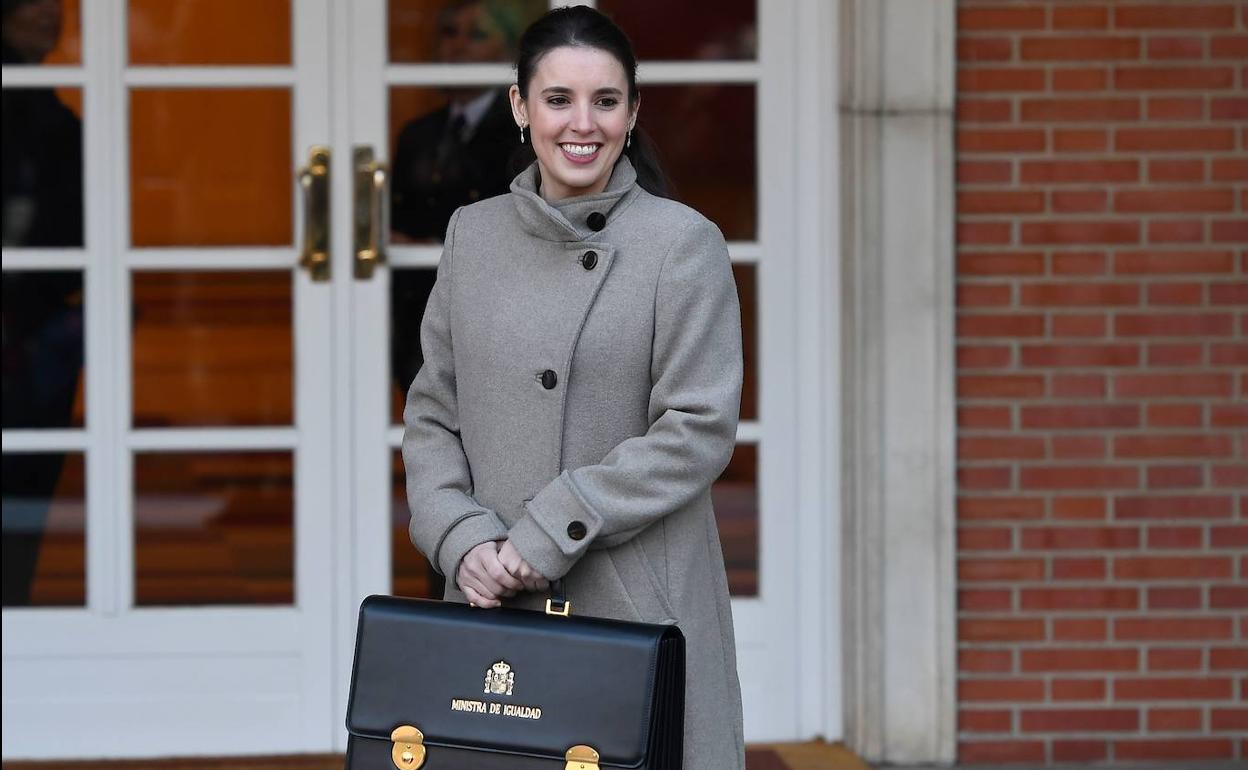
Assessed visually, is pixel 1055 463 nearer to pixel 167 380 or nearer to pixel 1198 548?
pixel 1198 548

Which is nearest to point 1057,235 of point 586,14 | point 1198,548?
point 1198,548

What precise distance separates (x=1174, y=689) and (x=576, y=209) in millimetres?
2581

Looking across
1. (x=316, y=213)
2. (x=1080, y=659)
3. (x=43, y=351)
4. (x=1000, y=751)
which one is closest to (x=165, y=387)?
(x=43, y=351)

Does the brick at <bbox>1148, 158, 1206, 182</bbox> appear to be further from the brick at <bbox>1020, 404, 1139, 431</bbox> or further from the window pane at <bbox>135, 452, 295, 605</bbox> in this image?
the window pane at <bbox>135, 452, 295, 605</bbox>

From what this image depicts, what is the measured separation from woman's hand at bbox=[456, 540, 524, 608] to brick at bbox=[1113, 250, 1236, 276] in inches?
94.2

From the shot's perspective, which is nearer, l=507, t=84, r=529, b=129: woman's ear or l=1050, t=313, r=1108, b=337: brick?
l=507, t=84, r=529, b=129: woman's ear

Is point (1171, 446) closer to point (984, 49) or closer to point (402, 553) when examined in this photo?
point (984, 49)

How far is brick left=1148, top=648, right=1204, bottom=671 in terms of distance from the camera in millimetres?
4375

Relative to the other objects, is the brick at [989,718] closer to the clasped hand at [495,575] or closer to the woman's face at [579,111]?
the clasped hand at [495,575]

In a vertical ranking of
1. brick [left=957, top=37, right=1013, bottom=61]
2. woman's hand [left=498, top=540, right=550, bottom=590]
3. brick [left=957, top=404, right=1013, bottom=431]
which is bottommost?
woman's hand [left=498, top=540, right=550, bottom=590]

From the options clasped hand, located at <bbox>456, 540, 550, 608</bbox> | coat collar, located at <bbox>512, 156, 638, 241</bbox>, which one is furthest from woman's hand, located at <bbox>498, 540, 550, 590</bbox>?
coat collar, located at <bbox>512, 156, 638, 241</bbox>

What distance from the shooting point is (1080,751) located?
173 inches

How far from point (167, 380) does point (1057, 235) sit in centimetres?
219

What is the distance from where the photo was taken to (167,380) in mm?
4500
